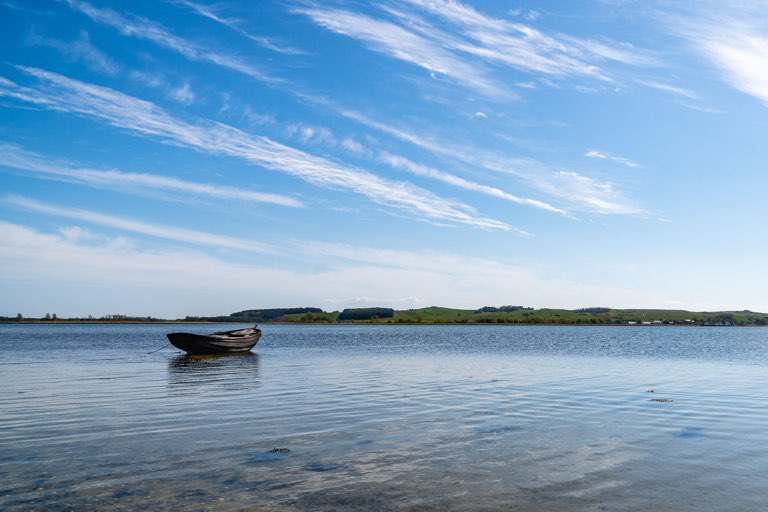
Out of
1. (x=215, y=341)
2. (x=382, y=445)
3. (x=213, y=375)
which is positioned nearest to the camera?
(x=382, y=445)

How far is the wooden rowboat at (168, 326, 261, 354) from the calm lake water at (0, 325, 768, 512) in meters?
23.4

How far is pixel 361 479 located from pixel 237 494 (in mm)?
2568

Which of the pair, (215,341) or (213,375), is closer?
(213,375)

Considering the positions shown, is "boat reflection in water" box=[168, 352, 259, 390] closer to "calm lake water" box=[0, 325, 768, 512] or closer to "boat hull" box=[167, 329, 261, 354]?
"calm lake water" box=[0, 325, 768, 512]

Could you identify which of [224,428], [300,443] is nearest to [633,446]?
[300,443]

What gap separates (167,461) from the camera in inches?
540

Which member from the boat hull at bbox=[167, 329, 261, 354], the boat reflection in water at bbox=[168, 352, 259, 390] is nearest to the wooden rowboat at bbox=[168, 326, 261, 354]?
the boat hull at bbox=[167, 329, 261, 354]

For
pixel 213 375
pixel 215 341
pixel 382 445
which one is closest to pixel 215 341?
pixel 215 341

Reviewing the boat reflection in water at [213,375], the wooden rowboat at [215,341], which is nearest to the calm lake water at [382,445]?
the boat reflection in water at [213,375]

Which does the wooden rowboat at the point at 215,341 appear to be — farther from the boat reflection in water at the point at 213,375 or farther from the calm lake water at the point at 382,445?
the calm lake water at the point at 382,445

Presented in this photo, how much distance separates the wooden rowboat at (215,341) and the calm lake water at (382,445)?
23.4 m

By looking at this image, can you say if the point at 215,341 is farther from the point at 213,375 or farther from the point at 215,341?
the point at 213,375

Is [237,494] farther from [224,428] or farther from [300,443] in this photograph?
[224,428]

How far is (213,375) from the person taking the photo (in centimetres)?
3638
